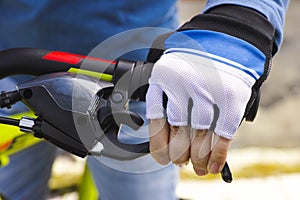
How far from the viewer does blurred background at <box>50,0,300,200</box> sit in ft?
4.73

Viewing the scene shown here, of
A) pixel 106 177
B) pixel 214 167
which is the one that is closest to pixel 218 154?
pixel 214 167

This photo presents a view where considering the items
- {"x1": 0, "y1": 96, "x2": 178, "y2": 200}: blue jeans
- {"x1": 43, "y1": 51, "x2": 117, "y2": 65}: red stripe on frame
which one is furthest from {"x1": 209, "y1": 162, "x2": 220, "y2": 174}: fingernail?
{"x1": 0, "y1": 96, "x2": 178, "y2": 200}: blue jeans

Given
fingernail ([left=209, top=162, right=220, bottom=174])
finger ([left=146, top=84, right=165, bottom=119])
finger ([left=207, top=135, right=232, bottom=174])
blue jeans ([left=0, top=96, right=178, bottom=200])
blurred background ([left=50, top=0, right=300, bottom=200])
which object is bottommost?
blurred background ([left=50, top=0, right=300, bottom=200])

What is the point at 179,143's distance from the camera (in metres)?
0.49

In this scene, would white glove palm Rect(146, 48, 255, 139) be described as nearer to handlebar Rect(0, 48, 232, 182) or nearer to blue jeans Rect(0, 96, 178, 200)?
handlebar Rect(0, 48, 232, 182)

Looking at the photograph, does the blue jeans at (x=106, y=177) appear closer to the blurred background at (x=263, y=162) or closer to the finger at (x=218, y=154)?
the finger at (x=218, y=154)

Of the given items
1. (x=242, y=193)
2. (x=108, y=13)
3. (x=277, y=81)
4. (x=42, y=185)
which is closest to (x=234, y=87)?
(x=108, y=13)

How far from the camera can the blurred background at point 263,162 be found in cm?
144

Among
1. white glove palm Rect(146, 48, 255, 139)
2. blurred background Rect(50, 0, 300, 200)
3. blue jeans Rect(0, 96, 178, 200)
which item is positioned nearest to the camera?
white glove palm Rect(146, 48, 255, 139)

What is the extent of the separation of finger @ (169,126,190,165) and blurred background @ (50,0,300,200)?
0.95 metres

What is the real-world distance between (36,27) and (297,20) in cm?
167

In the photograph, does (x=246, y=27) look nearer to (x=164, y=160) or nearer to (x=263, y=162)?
(x=164, y=160)

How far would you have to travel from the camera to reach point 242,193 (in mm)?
1433

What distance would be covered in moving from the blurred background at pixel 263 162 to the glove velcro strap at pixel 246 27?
0.95m
